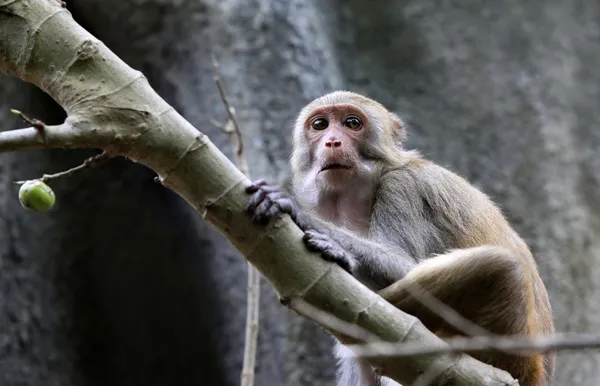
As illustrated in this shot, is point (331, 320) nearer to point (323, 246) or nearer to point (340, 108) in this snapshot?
point (323, 246)

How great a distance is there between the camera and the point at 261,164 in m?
7.47

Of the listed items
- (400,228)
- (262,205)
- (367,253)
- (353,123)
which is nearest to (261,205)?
(262,205)

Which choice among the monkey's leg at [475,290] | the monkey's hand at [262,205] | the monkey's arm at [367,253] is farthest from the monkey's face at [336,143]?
the monkey's hand at [262,205]

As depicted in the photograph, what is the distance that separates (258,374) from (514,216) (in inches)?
120

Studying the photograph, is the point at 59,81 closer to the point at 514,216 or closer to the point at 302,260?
the point at 302,260

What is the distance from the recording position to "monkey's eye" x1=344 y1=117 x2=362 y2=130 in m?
5.63

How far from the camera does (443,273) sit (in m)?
4.35

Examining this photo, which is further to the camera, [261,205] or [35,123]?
[261,205]

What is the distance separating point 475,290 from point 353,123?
1.70 m

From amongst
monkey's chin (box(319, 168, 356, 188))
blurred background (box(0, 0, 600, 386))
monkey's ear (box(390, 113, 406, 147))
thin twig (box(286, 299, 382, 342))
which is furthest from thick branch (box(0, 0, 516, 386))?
blurred background (box(0, 0, 600, 386))

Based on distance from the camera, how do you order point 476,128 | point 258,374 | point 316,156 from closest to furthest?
1. point 316,156
2. point 258,374
3. point 476,128

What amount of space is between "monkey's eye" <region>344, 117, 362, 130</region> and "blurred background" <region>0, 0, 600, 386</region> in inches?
73.0

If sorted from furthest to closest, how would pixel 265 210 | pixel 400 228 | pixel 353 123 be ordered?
pixel 353 123 → pixel 400 228 → pixel 265 210

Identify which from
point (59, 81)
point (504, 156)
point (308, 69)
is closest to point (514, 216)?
point (504, 156)
